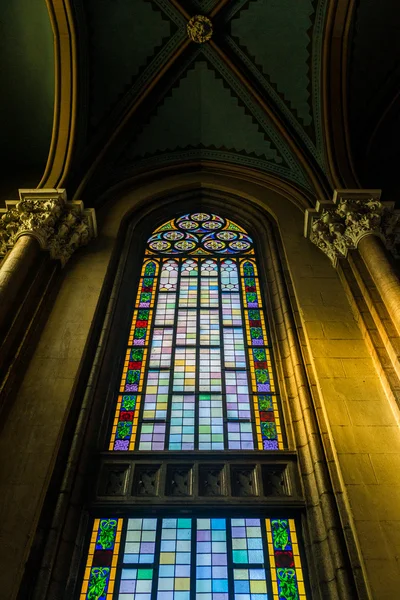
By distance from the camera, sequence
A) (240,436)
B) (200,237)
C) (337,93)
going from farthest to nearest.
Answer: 1. (200,237)
2. (337,93)
3. (240,436)

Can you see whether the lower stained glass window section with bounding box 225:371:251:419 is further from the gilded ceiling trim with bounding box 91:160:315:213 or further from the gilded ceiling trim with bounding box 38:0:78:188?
the gilded ceiling trim with bounding box 38:0:78:188

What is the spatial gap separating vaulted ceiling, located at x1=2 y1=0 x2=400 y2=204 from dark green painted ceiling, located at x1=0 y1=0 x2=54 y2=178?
34cm

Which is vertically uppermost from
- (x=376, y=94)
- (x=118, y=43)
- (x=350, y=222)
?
(x=118, y=43)

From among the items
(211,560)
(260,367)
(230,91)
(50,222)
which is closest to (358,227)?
(260,367)

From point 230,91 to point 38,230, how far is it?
555 cm

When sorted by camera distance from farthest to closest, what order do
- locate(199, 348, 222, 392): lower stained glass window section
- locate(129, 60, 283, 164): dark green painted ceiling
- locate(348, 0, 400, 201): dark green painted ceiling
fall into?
locate(129, 60, 283, 164): dark green painted ceiling
locate(348, 0, 400, 201): dark green painted ceiling
locate(199, 348, 222, 392): lower stained glass window section

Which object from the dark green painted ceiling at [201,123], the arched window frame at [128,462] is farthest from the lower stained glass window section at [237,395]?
the dark green painted ceiling at [201,123]

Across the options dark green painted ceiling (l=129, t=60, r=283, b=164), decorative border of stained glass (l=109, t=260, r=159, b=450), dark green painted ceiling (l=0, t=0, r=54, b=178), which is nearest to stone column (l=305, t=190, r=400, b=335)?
dark green painted ceiling (l=129, t=60, r=283, b=164)

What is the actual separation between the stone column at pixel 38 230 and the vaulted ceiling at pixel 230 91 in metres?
0.76

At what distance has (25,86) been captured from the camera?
10.9 meters

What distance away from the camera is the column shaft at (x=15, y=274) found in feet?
22.8

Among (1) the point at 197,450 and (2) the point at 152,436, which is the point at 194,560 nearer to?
(1) the point at 197,450

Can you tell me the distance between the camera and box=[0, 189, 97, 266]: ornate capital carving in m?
8.57

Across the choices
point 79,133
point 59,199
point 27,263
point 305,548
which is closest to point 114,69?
point 79,133
